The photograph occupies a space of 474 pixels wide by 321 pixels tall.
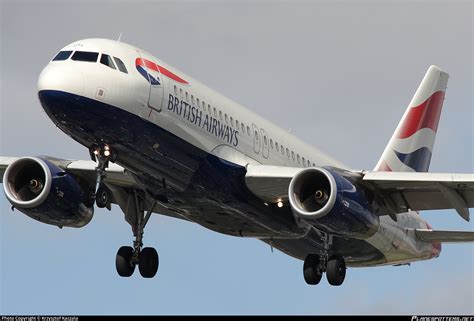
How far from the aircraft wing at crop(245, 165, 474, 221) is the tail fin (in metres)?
8.01

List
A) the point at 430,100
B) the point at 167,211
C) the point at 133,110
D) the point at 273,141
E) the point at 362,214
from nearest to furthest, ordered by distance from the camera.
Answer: the point at 133,110 < the point at 362,214 < the point at 273,141 < the point at 167,211 < the point at 430,100

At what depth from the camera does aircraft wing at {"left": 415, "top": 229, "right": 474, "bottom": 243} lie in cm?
4722

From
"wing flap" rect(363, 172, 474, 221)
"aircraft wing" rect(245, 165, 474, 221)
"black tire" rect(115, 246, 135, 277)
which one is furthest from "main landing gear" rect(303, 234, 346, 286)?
"black tire" rect(115, 246, 135, 277)

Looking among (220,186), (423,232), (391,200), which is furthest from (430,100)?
(220,186)

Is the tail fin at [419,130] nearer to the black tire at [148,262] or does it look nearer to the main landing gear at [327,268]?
the main landing gear at [327,268]

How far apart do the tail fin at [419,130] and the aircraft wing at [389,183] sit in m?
8.01

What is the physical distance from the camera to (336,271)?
44156 millimetres

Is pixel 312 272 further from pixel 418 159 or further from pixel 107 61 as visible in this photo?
pixel 107 61

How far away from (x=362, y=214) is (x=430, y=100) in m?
14.6

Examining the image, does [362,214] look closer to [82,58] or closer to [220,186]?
[220,186]

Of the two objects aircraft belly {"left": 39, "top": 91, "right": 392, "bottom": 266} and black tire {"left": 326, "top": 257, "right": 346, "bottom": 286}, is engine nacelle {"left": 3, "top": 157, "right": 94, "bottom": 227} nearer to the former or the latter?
aircraft belly {"left": 39, "top": 91, "right": 392, "bottom": 266}

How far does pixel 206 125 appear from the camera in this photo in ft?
135

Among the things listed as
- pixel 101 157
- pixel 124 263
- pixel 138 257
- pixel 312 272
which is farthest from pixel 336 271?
pixel 101 157

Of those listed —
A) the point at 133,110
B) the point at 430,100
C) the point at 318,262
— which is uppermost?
the point at 430,100
